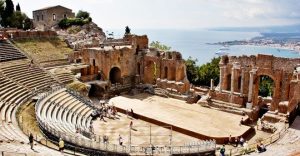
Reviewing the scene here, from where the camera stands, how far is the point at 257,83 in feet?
119

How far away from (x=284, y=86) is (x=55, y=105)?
23.1m

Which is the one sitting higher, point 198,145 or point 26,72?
point 26,72

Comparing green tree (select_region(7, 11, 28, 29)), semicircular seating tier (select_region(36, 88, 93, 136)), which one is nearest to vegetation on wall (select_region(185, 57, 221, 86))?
semicircular seating tier (select_region(36, 88, 93, 136))

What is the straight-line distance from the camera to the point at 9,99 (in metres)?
29.0

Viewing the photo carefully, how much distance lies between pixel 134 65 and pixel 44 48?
1264 cm

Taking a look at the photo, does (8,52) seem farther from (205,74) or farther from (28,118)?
(205,74)

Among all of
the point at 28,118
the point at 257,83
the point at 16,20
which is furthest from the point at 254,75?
the point at 16,20

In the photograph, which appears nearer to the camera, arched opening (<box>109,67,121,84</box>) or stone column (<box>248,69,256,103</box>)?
stone column (<box>248,69,256,103</box>)

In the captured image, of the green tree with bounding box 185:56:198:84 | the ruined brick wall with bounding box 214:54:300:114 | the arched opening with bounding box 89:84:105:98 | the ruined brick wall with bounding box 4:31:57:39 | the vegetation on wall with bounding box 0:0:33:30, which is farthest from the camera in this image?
the vegetation on wall with bounding box 0:0:33:30

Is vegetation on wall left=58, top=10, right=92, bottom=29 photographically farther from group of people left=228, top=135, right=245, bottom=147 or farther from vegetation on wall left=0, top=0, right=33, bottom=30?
group of people left=228, top=135, right=245, bottom=147

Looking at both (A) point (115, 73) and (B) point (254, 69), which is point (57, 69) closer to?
(A) point (115, 73)

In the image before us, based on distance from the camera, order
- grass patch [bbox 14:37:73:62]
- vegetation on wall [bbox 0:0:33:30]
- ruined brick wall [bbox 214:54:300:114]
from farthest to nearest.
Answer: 1. vegetation on wall [bbox 0:0:33:30]
2. grass patch [bbox 14:37:73:62]
3. ruined brick wall [bbox 214:54:300:114]

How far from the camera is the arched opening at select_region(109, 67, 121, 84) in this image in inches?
1839

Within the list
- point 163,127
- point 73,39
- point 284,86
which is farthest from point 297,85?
point 73,39
